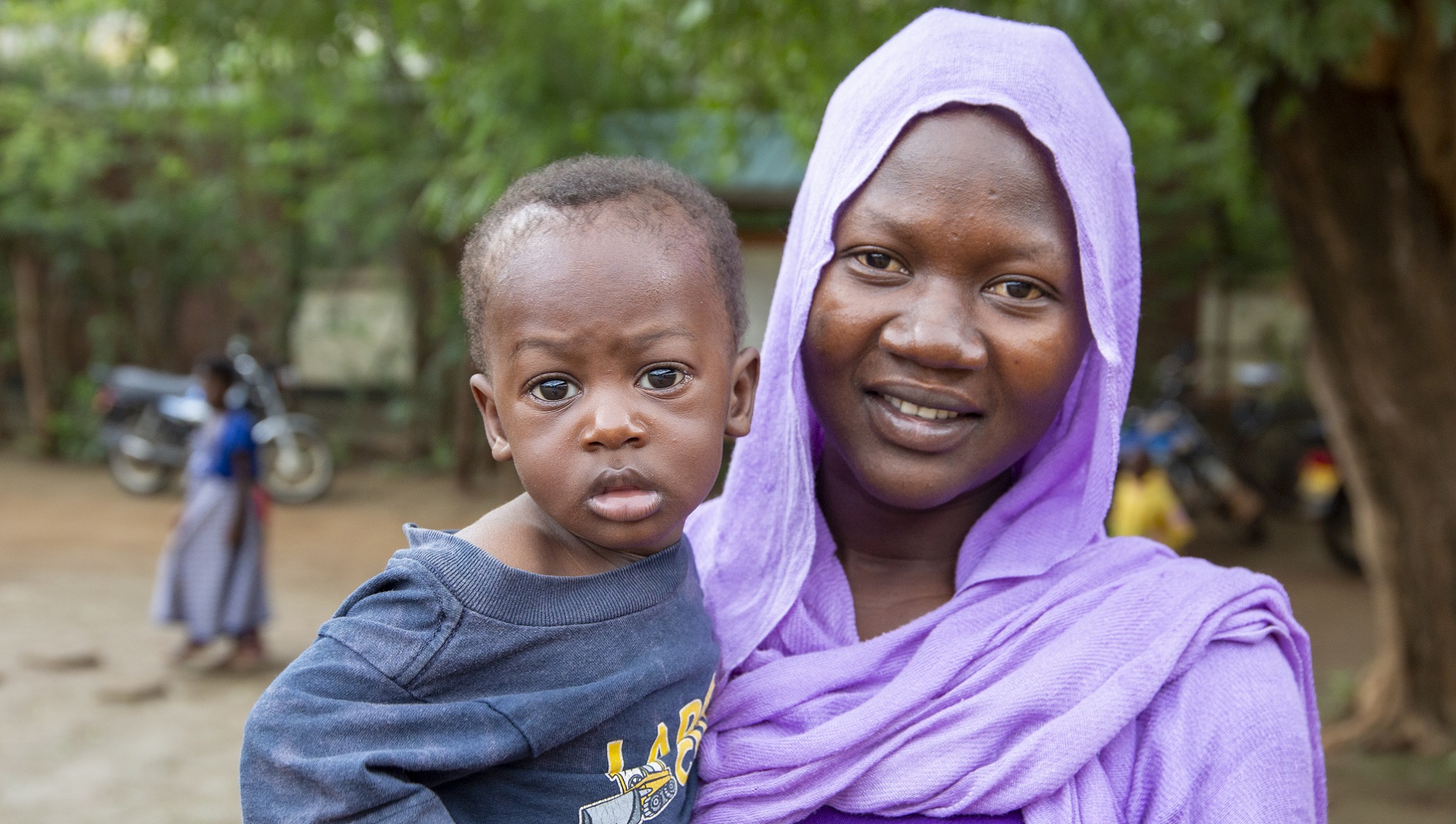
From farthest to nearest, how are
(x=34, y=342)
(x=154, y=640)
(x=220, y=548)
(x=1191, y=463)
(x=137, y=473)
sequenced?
(x=34, y=342)
(x=137, y=473)
(x=1191, y=463)
(x=154, y=640)
(x=220, y=548)

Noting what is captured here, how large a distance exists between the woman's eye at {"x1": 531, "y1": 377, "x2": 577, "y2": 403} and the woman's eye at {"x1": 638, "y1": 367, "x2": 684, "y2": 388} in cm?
7

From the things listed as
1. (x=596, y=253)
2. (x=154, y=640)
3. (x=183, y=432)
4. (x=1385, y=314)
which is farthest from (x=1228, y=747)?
(x=183, y=432)

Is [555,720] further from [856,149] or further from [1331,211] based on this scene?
[1331,211]

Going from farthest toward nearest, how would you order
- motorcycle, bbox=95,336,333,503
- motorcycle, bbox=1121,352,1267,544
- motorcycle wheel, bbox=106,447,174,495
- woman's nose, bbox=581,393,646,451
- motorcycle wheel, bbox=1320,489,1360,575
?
motorcycle wheel, bbox=106,447,174,495 < motorcycle, bbox=95,336,333,503 < motorcycle, bbox=1121,352,1267,544 < motorcycle wheel, bbox=1320,489,1360,575 < woman's nose, bbox=581,393,646,451

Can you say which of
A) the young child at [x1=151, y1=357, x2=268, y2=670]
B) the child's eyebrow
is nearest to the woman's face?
the child's eyebrow

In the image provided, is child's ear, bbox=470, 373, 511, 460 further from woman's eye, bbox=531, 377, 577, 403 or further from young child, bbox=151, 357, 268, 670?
young child, bbox=151, 357, 268, 670

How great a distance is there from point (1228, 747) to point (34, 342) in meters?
13.7

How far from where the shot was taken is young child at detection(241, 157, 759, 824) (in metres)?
1.16

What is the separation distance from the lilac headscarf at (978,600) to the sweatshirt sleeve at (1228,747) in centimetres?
3

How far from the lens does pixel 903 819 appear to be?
4.47 ft

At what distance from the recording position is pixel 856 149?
145 cm

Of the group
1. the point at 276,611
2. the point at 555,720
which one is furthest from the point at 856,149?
the point at 276,611

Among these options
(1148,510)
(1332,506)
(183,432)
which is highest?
(1148,510)

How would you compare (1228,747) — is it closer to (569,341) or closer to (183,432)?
(569,341)
